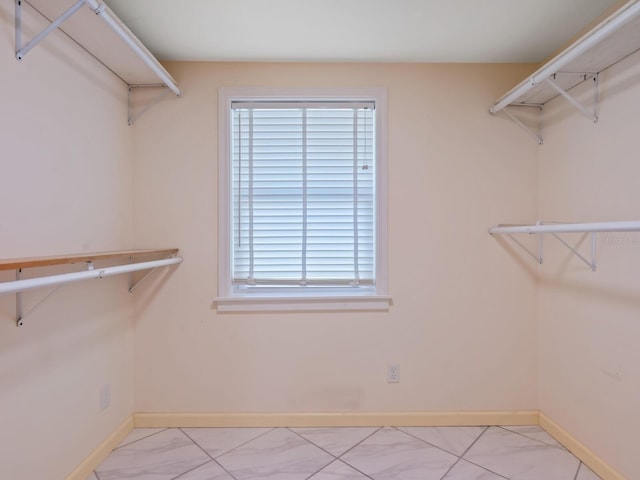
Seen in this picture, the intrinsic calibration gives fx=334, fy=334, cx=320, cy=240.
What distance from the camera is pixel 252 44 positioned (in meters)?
1.81

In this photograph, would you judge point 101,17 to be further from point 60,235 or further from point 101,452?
point 101,452

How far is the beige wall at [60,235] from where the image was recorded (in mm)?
1174

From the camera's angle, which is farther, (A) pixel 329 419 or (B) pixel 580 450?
(A) pixel 329 419

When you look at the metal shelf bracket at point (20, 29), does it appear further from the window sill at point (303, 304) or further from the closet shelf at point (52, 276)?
the window sill at point (303, 304)

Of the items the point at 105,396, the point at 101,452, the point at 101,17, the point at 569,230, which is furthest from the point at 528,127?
the point at 101,452

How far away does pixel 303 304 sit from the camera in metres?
2.01

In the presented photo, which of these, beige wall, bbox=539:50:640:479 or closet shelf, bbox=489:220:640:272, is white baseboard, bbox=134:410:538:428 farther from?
closet shelf, bbox=489:220:640:272

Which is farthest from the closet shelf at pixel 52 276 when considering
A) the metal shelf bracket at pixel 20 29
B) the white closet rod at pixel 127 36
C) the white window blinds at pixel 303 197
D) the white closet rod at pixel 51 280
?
the white closet rod at pixel 127 36

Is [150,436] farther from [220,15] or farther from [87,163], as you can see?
[220,15]

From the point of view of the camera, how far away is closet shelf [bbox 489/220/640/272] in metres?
1.08

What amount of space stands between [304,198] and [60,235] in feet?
4.01

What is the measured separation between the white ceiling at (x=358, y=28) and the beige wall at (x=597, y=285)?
369 mm

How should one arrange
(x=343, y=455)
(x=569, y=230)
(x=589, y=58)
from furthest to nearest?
(x=343, y=455)
(x=589, y=58)
(x=569, y=230)

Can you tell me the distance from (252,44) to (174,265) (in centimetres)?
132
